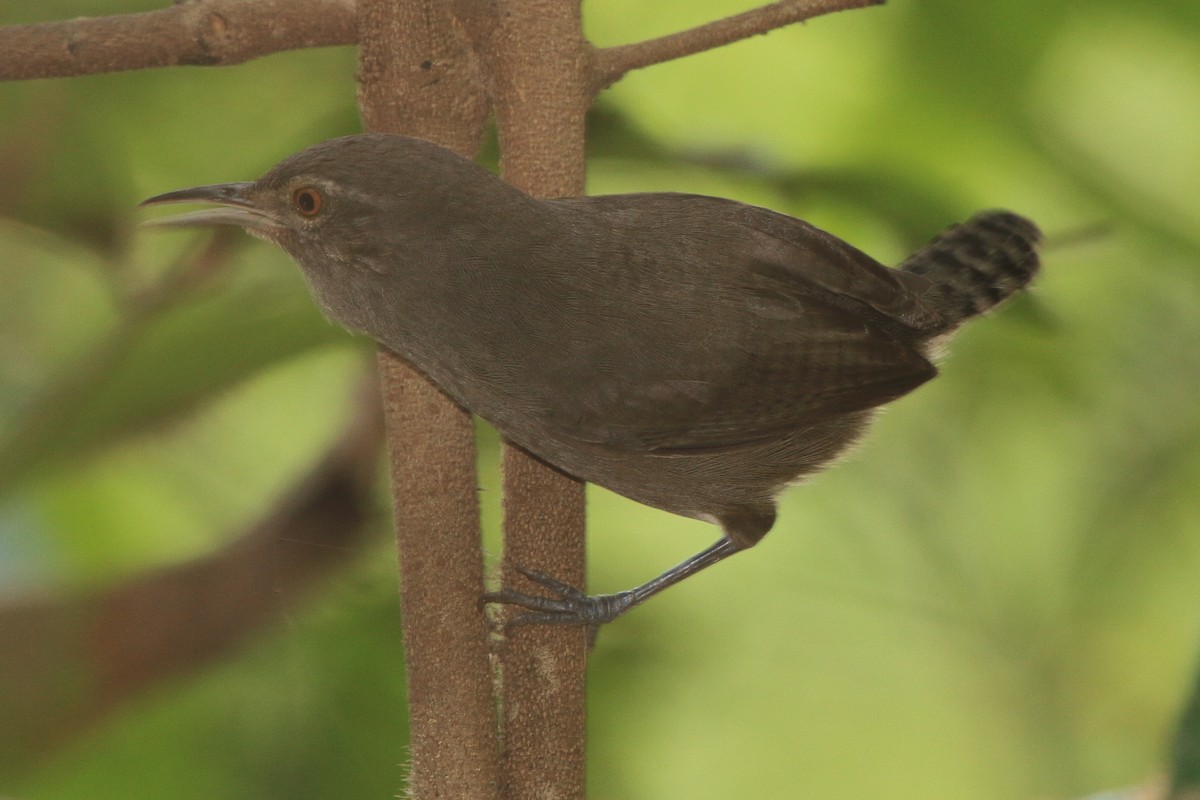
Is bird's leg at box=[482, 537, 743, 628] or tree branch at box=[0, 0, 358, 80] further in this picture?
bird's leg at box=[482, 537, 743, 628]

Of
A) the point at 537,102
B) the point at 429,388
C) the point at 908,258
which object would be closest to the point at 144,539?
the point at 429,388

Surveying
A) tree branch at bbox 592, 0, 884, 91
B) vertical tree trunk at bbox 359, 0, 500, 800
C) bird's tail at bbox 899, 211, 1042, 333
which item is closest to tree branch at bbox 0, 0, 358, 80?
vertical tree trunk at bbox 359, 0, 500, 800

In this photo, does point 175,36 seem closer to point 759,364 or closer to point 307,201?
point 307,201

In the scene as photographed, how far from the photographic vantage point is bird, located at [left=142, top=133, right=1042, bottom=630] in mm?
2113

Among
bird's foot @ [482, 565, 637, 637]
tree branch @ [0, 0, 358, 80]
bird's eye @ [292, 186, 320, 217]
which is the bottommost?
bird's foot @ [482, 565, 637, 637]

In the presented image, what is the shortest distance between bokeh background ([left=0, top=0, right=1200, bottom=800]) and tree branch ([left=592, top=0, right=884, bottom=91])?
60 cm

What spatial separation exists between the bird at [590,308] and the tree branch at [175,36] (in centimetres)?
19

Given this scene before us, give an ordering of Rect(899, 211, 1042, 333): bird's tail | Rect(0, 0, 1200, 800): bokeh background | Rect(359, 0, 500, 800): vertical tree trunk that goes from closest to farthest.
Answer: Rect(359, 0, 500, 800): vertical tree trunk → Rect(0, 0, 1200, 800): bokeh background → Rect(899, 211, 1042, 333): bird's tail

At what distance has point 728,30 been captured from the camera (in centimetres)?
213

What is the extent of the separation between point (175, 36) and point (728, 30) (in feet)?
3.01

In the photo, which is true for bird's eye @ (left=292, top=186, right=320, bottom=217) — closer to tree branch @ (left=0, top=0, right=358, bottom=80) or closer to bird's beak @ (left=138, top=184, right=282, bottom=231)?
bird's beak @ (left=138, top=184, right=282, bottom=231)

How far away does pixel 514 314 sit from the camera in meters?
2.16

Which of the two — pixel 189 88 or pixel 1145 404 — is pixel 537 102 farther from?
pixel 1145 404

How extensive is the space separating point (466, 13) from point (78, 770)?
5.52 ft
